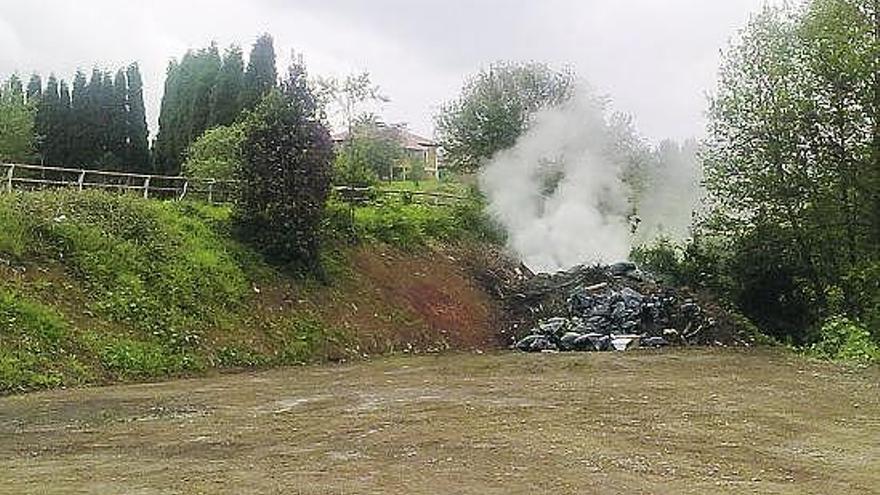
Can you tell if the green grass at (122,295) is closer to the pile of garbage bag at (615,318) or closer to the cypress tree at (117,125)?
the pile of garbage bag at (615,318)

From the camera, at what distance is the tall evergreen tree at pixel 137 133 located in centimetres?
4144

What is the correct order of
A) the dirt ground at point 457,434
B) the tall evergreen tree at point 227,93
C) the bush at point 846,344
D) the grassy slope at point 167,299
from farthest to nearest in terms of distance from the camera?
1. the tall evergreen tree at point 227,93
2. the bush at point 846,344
3. the grassy slope at point 167,299
4. the dirt ground at point 457,434

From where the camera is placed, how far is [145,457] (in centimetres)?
1030

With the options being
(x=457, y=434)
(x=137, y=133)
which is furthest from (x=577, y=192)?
(x=457, y=434)

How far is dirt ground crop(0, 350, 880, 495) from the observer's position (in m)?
8.77

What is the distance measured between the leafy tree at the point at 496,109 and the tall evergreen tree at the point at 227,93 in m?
10.3

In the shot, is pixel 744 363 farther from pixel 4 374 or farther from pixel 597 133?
pixel 597 133

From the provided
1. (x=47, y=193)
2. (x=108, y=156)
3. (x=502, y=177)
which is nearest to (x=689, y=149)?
(x=502, y=177)

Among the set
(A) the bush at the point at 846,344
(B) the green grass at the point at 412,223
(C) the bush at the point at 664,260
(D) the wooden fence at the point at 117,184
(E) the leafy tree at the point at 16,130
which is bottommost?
(A) the bush at the point at 846,344

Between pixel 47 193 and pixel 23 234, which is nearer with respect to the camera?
pixel 23 234

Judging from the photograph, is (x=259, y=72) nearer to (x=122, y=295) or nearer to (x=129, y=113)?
(x=129, y=113)

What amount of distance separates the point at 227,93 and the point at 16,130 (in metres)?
8.19

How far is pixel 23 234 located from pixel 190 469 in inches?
534

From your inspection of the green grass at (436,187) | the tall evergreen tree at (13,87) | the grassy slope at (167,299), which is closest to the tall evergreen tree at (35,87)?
the tall evergreen tree at (13,87)
